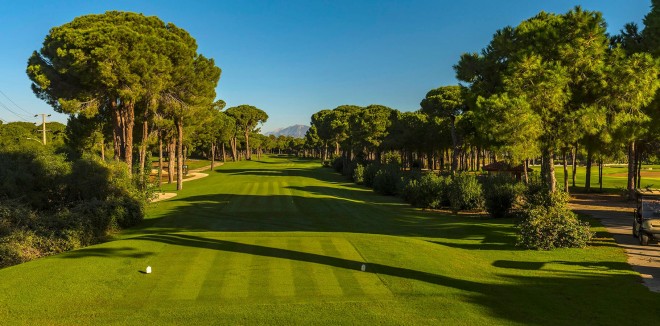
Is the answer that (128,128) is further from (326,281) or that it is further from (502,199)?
(326,281)

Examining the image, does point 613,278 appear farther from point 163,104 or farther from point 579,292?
point 163,104

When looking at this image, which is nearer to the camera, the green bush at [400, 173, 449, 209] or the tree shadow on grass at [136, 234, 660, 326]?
the tree shadow on grass at [136, 234, 660, 326]

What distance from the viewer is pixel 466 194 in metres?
28.8

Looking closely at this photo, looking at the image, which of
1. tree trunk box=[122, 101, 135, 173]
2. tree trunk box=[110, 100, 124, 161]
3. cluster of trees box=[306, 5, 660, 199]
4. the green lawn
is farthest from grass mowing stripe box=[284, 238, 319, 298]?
tree trunk box=[110, 100, 124, 161]

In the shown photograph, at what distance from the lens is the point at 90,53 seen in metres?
32.3

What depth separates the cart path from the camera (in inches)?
482

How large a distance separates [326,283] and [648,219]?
13505mm

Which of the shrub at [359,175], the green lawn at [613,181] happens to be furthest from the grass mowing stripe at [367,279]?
the shrub at [359,175]

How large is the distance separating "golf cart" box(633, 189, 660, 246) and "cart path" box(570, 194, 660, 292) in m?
0.38

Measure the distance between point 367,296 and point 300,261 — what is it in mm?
3599

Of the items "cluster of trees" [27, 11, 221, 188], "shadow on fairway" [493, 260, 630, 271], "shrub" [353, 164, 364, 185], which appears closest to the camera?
"shadow on fairway" [493, 260, 630, 271]

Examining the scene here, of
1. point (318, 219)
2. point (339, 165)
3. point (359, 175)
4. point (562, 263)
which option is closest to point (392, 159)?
point (339, 165)

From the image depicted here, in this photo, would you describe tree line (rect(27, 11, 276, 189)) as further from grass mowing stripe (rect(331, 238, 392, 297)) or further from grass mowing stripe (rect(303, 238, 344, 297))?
grass mowing stripe (rect(303, 238, 344, 297))

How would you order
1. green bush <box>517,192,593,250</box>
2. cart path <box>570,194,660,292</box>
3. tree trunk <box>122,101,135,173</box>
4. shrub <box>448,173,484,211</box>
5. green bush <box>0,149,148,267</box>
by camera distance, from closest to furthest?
cart path <box>570,194,660,292</box>, green bush <box>517,192,593,250</box>, green bush <box>0,149,148,267</box>, shrub <box>448,173,484,211</box>, tree trunk <box>122,101,135,173</box>
